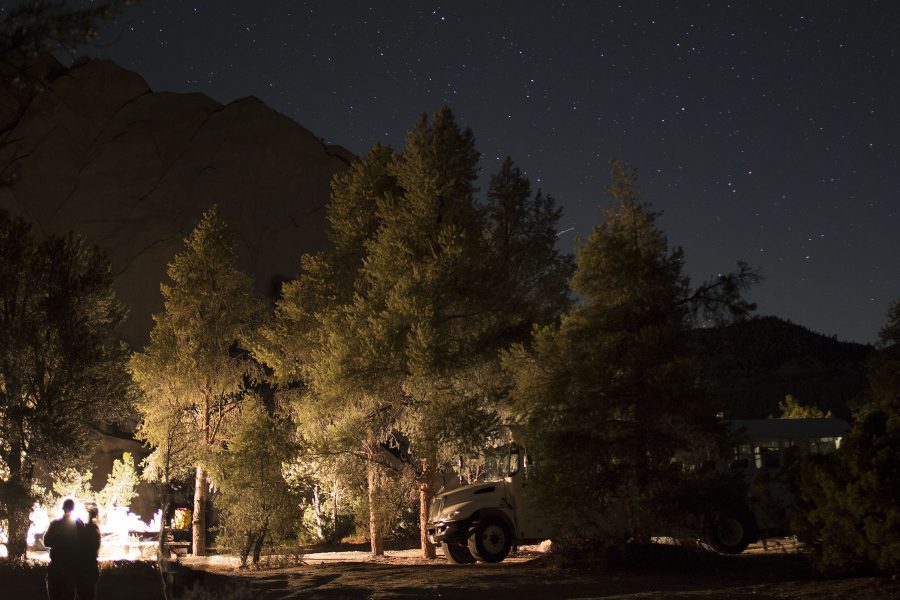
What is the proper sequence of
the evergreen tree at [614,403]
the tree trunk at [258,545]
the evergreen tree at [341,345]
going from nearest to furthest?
the evergreen tree at [614,403]
the tree trunk at [258,545]
the evergreen tree at [341,345]

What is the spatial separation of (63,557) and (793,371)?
9138cm

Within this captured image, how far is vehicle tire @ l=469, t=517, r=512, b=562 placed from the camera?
60.5 ft

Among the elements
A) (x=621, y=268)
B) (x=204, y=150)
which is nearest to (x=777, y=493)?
(x=621, y=268)

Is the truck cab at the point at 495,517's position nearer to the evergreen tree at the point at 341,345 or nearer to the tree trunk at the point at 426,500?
the tree trunk at the point at 426,500

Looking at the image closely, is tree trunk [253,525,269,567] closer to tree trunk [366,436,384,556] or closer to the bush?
tree trunk [366,436,384,556]

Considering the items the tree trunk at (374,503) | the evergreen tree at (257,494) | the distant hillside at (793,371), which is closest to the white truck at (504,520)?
the tree trunk at (374,503)

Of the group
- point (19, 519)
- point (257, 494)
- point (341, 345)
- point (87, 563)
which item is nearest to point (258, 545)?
point (257, 494)

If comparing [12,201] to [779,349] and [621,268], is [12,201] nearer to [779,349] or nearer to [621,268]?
[621,268]

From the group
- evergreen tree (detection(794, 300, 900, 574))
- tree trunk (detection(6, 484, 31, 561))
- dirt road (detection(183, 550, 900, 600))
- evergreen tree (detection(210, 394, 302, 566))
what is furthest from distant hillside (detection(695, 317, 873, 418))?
evergreen tree (detection(794, 300, 900, 574))

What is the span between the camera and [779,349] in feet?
319

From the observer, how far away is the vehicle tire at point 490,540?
18453mm

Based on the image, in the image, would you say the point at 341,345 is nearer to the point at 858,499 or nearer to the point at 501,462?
the point at 501,462

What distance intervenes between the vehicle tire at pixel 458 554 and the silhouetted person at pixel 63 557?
9.52 metres

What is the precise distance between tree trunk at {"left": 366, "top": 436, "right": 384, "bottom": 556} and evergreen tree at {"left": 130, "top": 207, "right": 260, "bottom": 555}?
582 cm
